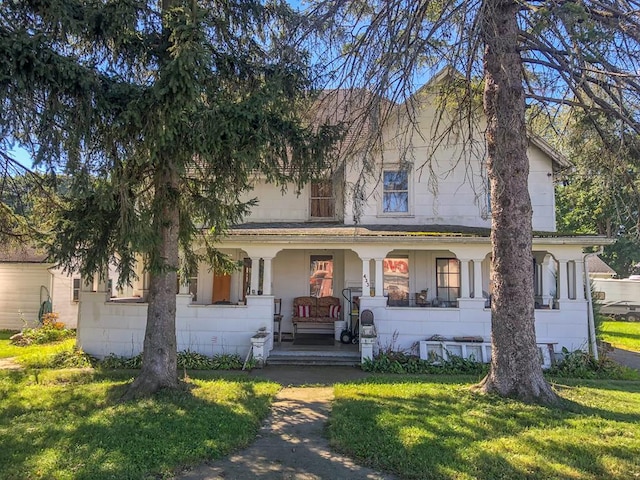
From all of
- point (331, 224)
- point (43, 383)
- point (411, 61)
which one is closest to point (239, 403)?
point (43, 383)

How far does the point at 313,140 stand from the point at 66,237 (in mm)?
4602

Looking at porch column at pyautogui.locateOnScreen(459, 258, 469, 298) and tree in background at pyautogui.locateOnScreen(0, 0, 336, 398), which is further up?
tree in background at pyautogui.locateOnScreen(0, 0, 336, 398)

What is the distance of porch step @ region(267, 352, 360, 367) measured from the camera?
34.8 feet

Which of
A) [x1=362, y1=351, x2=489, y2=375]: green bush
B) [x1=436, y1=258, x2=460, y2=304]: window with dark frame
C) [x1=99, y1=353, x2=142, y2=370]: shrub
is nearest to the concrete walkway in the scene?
[x1=362, y1=351, x2=489, y2=375]: green bush

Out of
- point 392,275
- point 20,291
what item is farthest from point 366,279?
point 20,291

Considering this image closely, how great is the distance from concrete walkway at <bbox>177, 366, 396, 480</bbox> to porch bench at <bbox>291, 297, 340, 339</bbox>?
512cm

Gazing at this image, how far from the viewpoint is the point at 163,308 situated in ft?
24.5

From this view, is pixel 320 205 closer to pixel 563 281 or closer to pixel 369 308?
pixel 369 308

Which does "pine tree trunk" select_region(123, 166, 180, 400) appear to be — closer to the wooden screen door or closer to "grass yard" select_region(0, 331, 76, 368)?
"grass yard" select_region(0, 331, 76, 368)

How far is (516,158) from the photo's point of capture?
23.3ft

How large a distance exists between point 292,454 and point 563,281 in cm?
931

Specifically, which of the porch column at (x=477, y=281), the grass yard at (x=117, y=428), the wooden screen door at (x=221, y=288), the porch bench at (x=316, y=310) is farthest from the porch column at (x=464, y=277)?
the wooden screen door at (x=221, y=288)

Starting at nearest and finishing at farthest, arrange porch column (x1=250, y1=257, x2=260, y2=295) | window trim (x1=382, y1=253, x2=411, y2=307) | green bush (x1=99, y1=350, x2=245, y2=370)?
1. green bush (x1=99, y1=350, x2=245, y2=370)
2. porch column (x1=250, y1=257, x2=260, y2=295)
3. window trim (x1=382, y1=253, x2=411, y2=307)

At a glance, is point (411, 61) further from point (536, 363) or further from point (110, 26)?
point (536, 363)
